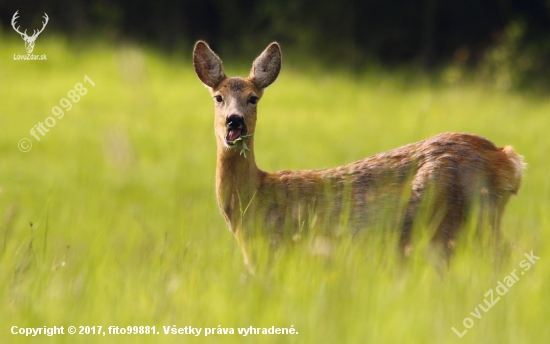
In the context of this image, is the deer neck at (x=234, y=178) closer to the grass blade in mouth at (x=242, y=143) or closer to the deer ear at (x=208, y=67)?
the grass blade in mouth at (x=242, y=143)

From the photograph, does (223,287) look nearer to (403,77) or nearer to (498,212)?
(498,212)

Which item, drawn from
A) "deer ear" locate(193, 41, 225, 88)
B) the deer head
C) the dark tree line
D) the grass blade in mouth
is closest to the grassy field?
the grass blade in mouth

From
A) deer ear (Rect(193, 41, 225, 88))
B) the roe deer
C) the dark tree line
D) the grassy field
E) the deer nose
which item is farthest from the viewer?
the dark tree line

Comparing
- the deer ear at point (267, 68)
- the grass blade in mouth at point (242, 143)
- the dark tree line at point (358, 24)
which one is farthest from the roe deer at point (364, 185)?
the dark tree line at point (358, 24)

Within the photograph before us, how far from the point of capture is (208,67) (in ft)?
19.6

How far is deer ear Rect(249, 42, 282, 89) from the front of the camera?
598 cm

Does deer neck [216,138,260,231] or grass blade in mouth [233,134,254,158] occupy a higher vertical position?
grass blade in mouth [233,134,254,158]

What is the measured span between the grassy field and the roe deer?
0.27 meters

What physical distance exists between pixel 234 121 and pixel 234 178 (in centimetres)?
38

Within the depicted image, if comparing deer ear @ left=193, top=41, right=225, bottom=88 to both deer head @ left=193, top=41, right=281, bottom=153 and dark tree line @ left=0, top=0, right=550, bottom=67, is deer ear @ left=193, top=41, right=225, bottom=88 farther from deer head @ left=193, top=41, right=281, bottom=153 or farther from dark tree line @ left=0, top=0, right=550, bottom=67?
dark tree line @ left=0, top=0, right=550, bottom=67

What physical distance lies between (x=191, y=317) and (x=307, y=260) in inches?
35.5

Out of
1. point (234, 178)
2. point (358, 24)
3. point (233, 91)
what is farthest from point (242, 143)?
point (358, 24)

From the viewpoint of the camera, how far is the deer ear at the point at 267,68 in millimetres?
5980

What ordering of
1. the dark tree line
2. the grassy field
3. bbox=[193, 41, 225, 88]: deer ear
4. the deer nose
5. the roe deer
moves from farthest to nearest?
the dark tree line → bbox=[193, 41, 225, 88]: deer ear → the deer nose → the roe deer → the grassy field
